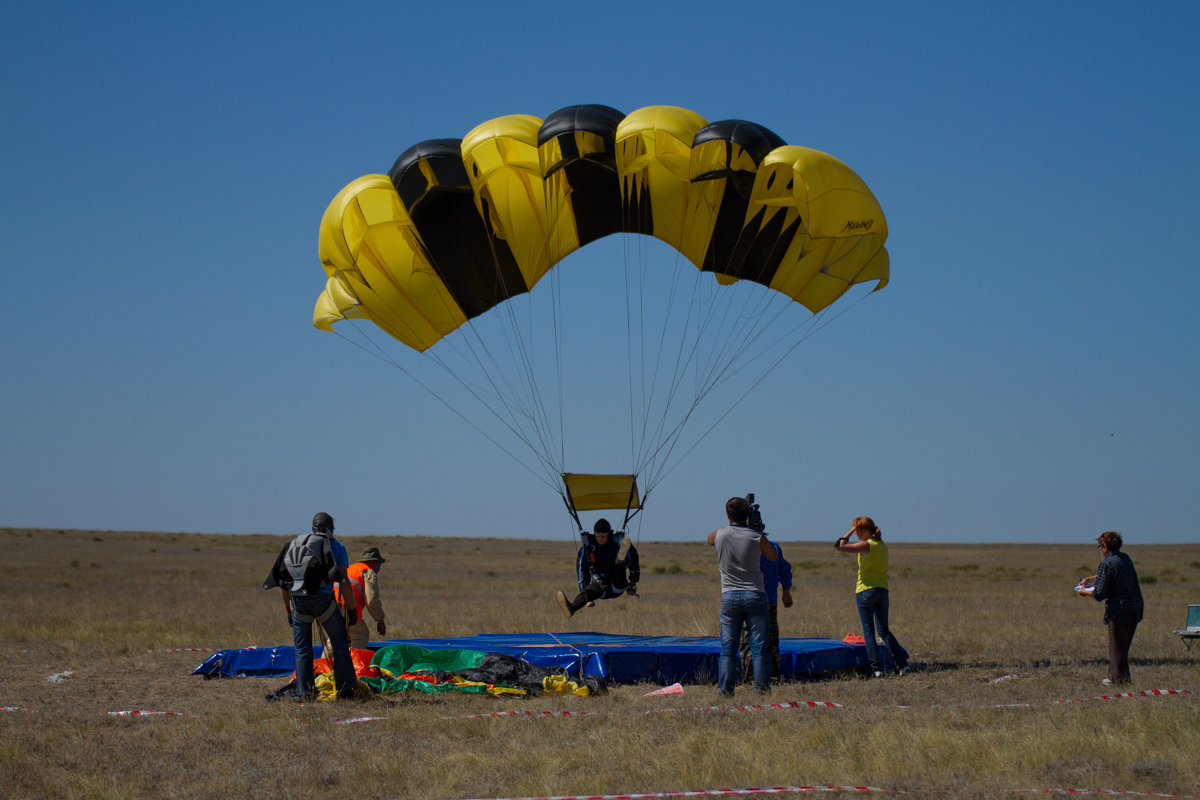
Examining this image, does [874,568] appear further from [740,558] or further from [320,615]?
[320,615]

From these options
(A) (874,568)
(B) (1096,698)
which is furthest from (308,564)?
(B) (1096,698)

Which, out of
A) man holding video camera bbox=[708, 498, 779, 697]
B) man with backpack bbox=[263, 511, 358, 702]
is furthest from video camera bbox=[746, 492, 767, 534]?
man with backpack bbox=[263, 511, 358, 702]

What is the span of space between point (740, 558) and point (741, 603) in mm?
359

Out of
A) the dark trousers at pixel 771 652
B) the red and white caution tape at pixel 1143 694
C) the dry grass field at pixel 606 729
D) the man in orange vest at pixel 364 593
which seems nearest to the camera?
the dry grass field at pixel 606 729

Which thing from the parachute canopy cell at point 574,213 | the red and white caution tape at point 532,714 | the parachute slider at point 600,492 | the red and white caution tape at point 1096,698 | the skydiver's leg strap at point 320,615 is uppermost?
the parachute canopy cell at point 574,213

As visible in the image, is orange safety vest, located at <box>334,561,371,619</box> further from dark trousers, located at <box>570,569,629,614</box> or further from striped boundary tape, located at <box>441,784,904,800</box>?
striped boundary tape, located at <box>441,784,904,800</box>

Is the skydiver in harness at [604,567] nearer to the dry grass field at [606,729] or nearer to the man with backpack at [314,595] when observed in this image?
the dry grass field at [606,729]

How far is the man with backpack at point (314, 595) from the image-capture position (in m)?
8.61

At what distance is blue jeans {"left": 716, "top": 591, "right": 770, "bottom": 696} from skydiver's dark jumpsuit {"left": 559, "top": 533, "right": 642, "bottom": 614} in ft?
7.67

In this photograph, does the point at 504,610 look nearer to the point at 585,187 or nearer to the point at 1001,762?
the point at 585,187

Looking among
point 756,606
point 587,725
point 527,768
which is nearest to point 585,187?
point 756,606

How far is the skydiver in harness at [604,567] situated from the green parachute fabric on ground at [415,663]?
1.44 m

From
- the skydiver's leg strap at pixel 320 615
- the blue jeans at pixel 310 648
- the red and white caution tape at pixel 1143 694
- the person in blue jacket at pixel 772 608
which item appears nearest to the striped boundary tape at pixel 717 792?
the red and white caution tape at pixel 1143 694

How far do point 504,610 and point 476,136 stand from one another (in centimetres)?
946
